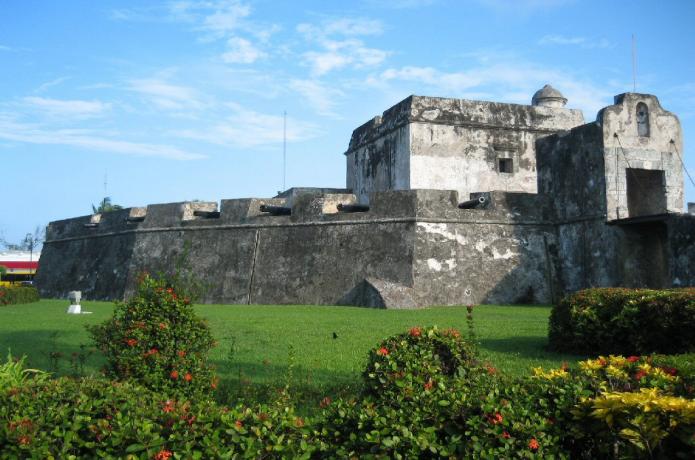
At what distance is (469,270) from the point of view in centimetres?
1554

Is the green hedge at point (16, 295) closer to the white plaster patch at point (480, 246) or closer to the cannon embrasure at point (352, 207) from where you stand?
the cannon embrasure at point (352, 207)

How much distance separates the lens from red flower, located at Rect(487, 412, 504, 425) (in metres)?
3.32

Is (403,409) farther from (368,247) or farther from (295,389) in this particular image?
(368,247)

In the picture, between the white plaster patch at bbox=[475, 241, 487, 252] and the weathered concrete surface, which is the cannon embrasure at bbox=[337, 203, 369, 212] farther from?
the weathered concrete surface

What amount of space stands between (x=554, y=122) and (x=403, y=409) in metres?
18.8

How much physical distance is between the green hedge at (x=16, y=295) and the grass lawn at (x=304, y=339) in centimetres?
394

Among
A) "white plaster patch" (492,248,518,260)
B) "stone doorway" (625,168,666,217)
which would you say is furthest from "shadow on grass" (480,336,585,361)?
"stone doorway" (625,168,666,217)

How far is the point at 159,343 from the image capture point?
5.09m

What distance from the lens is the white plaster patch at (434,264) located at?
601 inches

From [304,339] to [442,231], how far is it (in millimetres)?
7492

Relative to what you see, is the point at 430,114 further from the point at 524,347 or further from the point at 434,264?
the point at 524,347

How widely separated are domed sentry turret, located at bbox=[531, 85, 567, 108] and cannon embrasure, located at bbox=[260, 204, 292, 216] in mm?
11013

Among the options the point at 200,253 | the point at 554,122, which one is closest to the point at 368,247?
the point at 200,253

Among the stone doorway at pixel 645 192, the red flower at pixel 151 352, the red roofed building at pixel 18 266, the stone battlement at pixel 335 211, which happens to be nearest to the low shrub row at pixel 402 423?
the red flower at pixel 151 352
